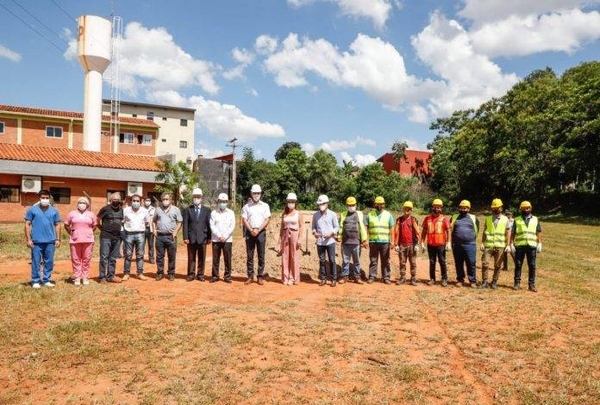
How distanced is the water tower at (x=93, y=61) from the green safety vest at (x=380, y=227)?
90.8 ft

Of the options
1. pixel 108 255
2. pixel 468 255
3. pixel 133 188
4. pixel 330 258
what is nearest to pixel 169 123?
pixel 133 188

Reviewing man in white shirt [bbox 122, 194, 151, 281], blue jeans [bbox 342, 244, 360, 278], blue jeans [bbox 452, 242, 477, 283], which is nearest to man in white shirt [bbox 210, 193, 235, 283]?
man in white shirt [bbox 122, 194, 151, 281]

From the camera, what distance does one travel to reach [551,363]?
531 cm

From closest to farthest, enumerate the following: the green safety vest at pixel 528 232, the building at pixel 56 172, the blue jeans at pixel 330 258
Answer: the green safety vest at pixel 528 232 < the blue jeans at pixel 330 258 < the building at pixel 56 172

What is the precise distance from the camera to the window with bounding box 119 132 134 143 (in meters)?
39.2

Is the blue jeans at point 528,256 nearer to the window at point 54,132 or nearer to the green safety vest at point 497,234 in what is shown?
the green safety vest at point 497,234

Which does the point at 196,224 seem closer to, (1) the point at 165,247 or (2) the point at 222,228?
(2) the point at 222,228

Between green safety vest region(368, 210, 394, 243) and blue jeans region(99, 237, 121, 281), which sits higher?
green safety vest region(368, 210, 394, 243)

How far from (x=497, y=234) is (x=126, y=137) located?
35796 millimetres

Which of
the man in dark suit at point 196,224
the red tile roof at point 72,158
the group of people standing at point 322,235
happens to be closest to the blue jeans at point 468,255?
the group of people standing at point 322,235

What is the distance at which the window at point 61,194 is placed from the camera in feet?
88.6

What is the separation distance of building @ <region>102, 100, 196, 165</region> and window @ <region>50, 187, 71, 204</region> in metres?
24.7

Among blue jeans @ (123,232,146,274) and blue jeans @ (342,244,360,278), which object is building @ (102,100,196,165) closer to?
blue jeans @ (123,232,146,274)

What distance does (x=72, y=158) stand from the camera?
27.7 metres
